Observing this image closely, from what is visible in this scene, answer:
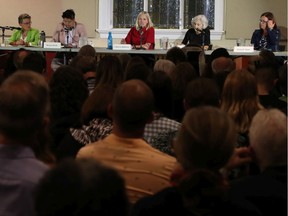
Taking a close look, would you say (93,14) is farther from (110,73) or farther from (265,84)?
(265,84)

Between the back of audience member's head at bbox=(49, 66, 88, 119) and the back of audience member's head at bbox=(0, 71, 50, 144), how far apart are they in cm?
122

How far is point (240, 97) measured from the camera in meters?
3.27

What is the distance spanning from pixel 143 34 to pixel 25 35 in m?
1.78

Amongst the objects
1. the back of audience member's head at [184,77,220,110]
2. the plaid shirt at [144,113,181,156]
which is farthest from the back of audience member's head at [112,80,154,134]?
the back of audience member's head at [184,77,220,110]

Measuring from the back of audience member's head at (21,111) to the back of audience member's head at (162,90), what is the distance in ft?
4.70

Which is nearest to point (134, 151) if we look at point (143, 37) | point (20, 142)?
point (20, 142)

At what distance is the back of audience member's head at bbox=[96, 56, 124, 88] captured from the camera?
13.5 ft

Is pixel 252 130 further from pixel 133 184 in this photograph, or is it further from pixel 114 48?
pixel 114 48

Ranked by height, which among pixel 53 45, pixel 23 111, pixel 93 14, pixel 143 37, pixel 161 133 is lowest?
pixel 161 133

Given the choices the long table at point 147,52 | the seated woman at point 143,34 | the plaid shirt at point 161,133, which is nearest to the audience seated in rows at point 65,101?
the plaid shirt at point 161,133

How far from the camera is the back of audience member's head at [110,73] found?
4102 mm

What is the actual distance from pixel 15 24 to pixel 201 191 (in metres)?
10.00

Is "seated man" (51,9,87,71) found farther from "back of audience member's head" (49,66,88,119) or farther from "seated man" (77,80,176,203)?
"seated man" (77,80,176,203)

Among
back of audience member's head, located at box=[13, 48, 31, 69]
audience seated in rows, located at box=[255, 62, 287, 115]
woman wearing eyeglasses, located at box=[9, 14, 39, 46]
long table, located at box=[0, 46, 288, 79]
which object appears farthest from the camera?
woman wearing eyeglasses, located at box=[9, 14, 39, 46]
